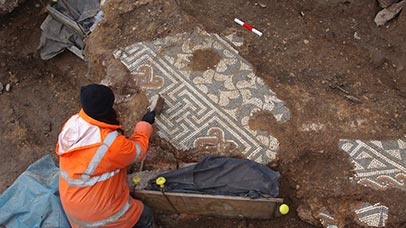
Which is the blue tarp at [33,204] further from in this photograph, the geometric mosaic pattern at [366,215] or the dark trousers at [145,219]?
the geometric mosaic pattern at [366,215]

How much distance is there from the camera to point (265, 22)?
5.11 metres

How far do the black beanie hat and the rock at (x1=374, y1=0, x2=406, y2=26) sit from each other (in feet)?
11.5

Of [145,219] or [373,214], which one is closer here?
[373,214]

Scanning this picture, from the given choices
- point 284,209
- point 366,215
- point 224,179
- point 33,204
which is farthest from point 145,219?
point 366,215

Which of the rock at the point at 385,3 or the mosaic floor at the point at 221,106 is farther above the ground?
the rock at the point at 385,3

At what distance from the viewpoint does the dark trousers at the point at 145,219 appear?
392 cm

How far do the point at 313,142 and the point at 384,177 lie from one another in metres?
0.73

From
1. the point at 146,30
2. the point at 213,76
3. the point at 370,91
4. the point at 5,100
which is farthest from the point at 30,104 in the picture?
Result: the point at 370,91

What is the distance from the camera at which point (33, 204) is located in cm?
397

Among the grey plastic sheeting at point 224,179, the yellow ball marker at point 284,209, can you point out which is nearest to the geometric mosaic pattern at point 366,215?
the yellow ball marker at point 284,209

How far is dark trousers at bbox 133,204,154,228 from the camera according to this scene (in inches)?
154

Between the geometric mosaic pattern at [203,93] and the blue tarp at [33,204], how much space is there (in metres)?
1.26

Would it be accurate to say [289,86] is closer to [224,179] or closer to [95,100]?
[224,179]

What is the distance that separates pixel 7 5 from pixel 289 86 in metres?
4.38
